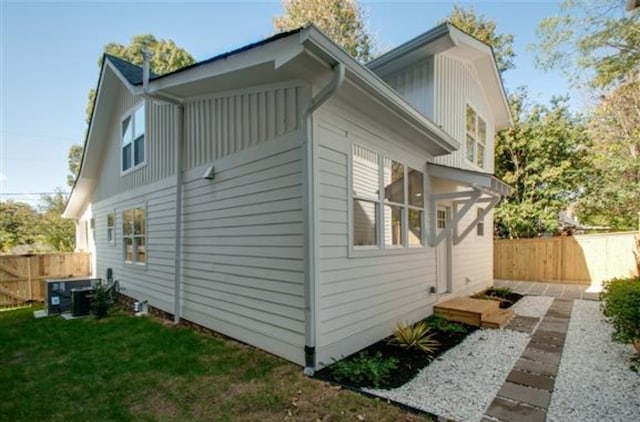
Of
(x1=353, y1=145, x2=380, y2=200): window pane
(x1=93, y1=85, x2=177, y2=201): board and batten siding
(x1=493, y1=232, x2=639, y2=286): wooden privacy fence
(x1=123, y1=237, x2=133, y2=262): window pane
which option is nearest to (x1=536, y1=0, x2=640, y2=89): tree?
(x1=493, y1=232, x2=639, y2=286): wooden privacy fence

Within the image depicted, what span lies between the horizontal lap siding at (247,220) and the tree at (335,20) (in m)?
14.6

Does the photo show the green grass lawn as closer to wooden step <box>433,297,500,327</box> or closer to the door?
wooden step <box>433,297,500,327</box>

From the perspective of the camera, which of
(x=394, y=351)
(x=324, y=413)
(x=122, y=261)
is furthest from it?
(x=122, y=261)

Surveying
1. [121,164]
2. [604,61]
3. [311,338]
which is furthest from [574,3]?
[121,164]

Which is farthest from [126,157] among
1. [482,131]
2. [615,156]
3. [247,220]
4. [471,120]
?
[615,156]

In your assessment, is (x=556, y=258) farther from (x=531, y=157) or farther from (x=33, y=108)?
(x=33, y=108)

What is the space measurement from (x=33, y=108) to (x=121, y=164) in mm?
11372

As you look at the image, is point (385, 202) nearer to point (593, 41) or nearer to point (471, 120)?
point (471, 120)

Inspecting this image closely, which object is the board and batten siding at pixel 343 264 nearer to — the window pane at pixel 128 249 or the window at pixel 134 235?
the window at pixel 134 235

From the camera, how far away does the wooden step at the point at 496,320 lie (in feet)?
18.7

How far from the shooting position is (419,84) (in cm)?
715

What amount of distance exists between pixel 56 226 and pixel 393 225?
26545mm

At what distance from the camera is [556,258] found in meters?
11.1

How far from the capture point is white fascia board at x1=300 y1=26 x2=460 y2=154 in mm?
3089
